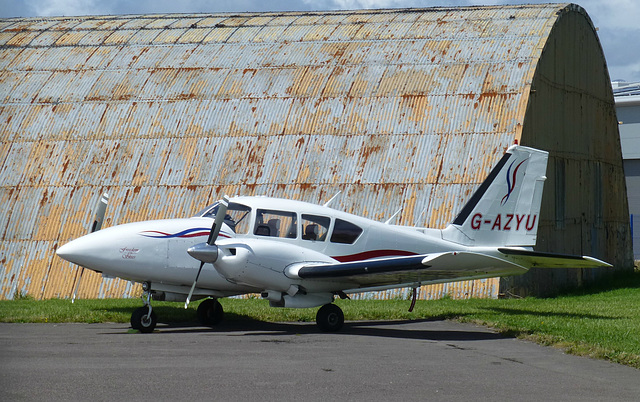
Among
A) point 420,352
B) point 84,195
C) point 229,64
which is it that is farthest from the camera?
point 229,64

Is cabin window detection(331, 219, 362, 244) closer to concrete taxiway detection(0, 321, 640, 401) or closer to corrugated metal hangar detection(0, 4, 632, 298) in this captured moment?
concrete taxiway detection(0, 321, 640, 401)

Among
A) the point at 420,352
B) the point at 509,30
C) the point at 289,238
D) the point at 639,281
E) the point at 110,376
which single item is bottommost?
the point at 110,376

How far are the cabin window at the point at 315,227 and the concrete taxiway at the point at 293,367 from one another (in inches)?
75.9

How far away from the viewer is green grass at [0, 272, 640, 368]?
1380cm

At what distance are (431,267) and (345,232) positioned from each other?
A: 2557 mm

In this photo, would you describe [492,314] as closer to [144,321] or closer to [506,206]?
[506,206]

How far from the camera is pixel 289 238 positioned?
1628 cm

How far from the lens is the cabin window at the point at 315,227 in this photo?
1647 centimetres

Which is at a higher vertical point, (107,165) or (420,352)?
Answer: (107,165)

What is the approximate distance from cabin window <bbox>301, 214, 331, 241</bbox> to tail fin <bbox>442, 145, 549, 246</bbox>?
3147 millimetres

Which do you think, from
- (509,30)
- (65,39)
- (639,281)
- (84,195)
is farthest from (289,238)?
(65,39)

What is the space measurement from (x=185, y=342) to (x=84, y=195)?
12.4m

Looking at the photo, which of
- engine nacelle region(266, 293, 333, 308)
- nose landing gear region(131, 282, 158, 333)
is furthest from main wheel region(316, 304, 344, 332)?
nose landing gear region(131, 282, 158, 333)

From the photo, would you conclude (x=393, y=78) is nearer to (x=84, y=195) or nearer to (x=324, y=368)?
(x=84, y=195)
